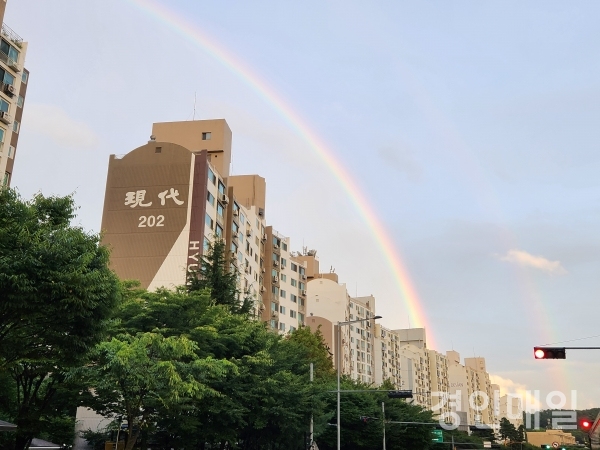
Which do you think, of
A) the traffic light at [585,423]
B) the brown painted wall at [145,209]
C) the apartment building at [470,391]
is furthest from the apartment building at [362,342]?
the traffic light at [585,423]

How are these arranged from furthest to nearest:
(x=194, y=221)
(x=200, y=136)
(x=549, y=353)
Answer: (x=200, y=136), (x=194, y=221), (x=549, y=353)

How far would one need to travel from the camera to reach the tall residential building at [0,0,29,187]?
1702 inches

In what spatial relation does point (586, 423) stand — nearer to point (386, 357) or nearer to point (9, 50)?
point (9, 50)

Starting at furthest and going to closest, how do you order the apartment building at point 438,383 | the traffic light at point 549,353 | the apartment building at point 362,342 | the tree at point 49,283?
the apartment building at point 438,383, the apartment building at point 362,342, the traffic light at point 549,353, the tree at point 49,283

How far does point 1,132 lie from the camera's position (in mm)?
43125

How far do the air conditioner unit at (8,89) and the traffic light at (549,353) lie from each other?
3921cm

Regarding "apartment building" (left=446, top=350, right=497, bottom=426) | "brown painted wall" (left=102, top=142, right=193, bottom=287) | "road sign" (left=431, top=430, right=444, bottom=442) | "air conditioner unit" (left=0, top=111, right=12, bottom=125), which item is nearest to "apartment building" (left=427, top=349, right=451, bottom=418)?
"apartment building" (left=446, top=350, right=497, bottom=426)

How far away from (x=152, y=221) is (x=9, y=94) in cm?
1466

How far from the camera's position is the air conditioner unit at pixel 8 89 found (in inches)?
1709

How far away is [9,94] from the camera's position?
43906 mm

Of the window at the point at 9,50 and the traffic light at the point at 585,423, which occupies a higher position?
the window at the point at 9,50

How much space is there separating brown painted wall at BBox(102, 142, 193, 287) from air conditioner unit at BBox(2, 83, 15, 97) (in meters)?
11.7

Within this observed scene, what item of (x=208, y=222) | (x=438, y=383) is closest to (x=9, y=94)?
(x=208, y=222)

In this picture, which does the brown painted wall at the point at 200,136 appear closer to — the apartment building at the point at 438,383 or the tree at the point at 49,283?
the tree at the point at 49,283
